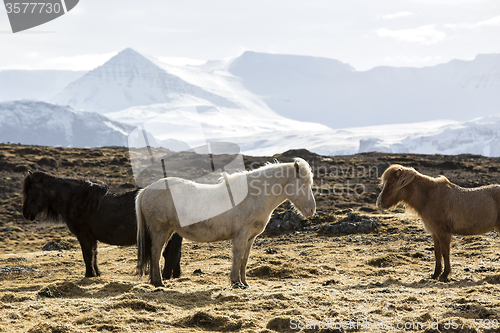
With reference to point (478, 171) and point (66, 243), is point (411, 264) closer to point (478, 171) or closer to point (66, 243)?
point (66, 243)

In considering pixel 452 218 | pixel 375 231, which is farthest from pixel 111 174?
pixel 452 218

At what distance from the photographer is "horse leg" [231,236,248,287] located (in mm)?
8172

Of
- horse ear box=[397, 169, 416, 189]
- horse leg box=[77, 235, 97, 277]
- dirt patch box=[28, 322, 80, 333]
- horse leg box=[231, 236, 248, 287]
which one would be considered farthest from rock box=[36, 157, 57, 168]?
dirt patch box=[28, 322, 80, 333]

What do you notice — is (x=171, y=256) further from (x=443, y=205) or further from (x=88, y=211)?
(x=443, y=205)

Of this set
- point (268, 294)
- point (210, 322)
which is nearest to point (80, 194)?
point (268, 294)

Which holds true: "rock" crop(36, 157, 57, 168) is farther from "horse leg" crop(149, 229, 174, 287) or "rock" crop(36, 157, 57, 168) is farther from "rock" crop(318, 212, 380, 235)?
"horse leg" crop(149, 229, 174, 287)

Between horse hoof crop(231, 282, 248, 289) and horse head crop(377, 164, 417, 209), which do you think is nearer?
horse hoof crop(231, 282, 248, 289)

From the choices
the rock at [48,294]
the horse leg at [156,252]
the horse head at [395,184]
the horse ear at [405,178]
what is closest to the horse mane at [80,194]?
the horse leg at [156,252]

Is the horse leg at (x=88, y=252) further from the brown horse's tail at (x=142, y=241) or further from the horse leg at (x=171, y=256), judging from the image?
the brown horse's tail at (x=142, y=241)

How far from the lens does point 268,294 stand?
7.34 metres

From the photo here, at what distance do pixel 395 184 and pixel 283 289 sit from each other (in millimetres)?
3548

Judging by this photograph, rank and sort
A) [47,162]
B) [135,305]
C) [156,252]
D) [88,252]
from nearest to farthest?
[135,305] → [156,252] → [88,252] → [47,162]

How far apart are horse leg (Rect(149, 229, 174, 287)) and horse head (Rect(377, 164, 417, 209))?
16.1 ft

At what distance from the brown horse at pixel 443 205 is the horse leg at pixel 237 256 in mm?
3574
